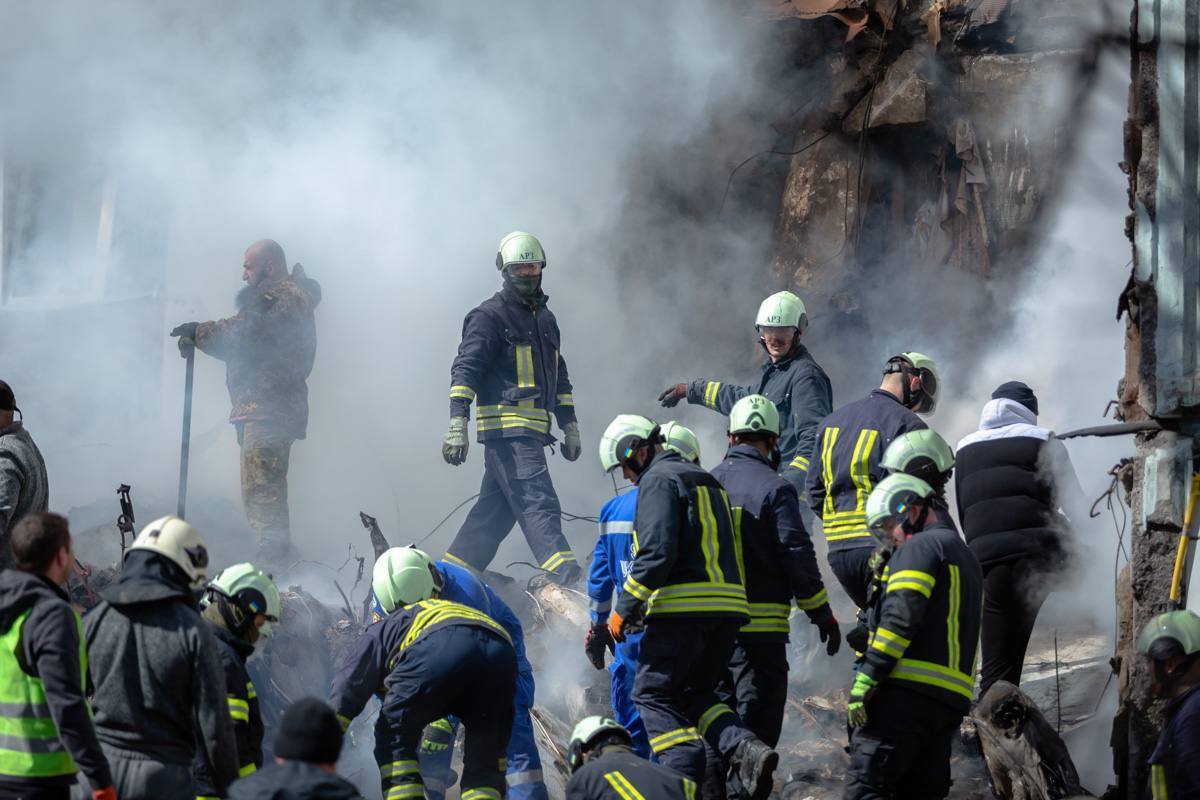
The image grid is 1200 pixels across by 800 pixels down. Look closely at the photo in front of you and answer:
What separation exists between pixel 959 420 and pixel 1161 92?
559cm

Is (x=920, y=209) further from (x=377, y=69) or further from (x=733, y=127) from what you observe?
(x=377, y=69)

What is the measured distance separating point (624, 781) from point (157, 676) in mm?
1459

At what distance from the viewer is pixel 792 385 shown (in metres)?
7.99

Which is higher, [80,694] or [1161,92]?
[1161,92]

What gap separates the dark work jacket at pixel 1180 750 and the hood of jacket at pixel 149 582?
3.20 metres

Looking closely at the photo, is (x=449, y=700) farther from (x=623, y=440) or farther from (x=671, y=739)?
(x=623, y=440)

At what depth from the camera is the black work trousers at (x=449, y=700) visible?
237 inches

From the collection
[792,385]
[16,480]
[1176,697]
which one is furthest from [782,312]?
[16,480]

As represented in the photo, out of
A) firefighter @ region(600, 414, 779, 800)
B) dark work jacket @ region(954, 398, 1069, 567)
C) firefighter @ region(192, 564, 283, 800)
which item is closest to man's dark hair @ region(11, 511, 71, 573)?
firefighter @ region(192, 564, 283, 800)

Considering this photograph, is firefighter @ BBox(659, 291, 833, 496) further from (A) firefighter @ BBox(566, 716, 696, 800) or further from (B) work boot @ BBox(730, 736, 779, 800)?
(A) firefighter @ BBox(566, 716, 696, 800)

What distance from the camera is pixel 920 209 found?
39.0 feet

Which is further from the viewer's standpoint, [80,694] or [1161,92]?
[1161,92]

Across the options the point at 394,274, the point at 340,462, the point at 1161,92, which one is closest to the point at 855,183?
the point at 394,274

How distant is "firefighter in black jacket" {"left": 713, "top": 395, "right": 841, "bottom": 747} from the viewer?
260 inches
